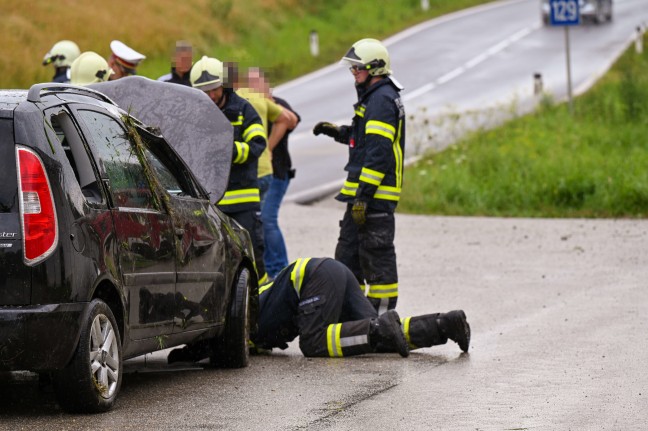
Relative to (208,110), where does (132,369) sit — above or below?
below

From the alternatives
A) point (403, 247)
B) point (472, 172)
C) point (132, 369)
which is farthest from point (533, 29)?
point (132, 369)

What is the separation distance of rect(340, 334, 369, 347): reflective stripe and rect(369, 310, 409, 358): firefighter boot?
0.13 feet

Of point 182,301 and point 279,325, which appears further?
point 279,325

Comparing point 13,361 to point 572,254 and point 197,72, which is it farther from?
point 572,254

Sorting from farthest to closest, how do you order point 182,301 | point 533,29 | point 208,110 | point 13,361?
point 533,29 < point 208,110 < point 182,301 < point 13,361

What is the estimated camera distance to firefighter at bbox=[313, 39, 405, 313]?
10.2 meters

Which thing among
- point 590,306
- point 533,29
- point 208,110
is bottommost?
point 590,306

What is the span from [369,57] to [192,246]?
2.88 metres

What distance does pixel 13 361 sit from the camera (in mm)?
6277

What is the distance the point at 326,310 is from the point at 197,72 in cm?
228

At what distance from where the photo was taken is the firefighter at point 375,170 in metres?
10.2

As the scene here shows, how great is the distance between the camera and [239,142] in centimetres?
1031

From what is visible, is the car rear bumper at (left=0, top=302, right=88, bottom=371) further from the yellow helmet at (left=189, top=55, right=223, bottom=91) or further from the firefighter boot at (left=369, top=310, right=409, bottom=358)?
the yellow helmet at (left=189, top=55, right=223, bottom=91)

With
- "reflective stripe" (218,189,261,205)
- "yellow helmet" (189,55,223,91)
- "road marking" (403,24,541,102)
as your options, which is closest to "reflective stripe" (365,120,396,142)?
"reflective stripe" (218,189,261,205)
